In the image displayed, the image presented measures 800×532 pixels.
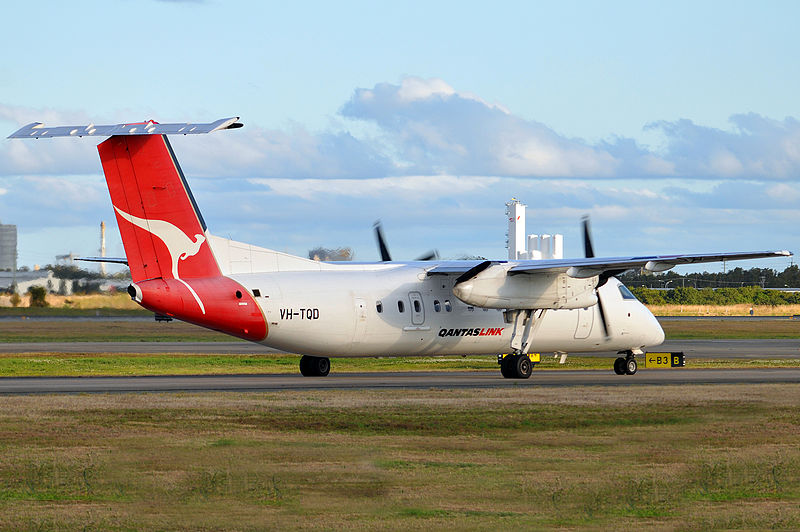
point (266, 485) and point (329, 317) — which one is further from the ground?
point (329, 317)

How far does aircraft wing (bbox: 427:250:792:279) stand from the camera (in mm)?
30781

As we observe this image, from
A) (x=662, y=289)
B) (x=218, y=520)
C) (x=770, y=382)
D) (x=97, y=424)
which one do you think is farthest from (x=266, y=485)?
(x=662, y=289)

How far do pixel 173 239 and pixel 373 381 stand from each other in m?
7.35

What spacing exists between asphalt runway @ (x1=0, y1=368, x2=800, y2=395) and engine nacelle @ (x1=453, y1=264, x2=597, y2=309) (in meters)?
2.29

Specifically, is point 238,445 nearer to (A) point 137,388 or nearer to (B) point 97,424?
(B) point 97,424

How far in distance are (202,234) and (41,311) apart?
172ft

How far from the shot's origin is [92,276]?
68.5 metres

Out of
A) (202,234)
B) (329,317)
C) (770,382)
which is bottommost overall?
(770,382)

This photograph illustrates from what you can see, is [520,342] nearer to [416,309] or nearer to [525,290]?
[525,290]

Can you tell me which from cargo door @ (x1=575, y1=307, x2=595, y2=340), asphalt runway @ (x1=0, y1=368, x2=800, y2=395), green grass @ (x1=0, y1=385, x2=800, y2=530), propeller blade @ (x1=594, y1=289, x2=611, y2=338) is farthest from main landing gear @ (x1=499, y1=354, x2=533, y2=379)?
green grass @ (x1=0, y1=385, x2=800, y2=530)

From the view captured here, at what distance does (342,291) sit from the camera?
99.0ft

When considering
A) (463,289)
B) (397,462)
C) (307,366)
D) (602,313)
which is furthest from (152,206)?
(602,313)

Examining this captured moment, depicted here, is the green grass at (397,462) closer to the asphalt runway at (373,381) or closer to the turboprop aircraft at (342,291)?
the asphalt runway at (373,381)

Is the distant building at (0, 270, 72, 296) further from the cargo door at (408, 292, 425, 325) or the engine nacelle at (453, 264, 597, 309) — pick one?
the engine nacelle at (453, 264, 597, 309)
